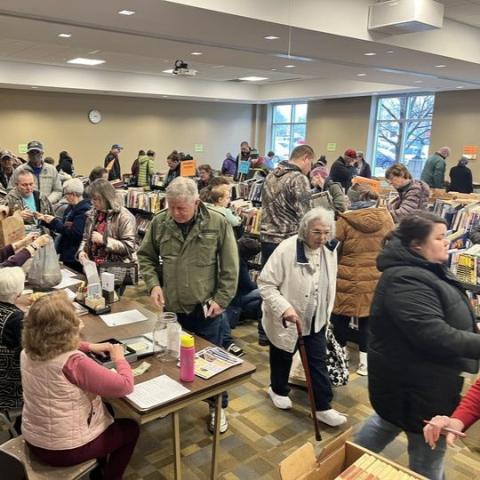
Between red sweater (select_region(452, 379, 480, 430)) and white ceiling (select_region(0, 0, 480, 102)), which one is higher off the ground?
white ceiling (select_region(0, 0, 480, 102))

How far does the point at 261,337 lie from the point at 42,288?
76.0 inches

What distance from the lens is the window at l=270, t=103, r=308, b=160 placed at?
14622 millimetres

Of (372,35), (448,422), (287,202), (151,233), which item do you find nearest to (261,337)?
(287,202)

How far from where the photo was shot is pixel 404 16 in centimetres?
492

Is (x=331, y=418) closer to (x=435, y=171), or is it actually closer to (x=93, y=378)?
(x=93, y=378)

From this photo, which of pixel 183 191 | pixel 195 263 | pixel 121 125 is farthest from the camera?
pixel 121 125

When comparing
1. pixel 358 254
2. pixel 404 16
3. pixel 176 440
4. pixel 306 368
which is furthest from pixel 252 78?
pixel 176 440

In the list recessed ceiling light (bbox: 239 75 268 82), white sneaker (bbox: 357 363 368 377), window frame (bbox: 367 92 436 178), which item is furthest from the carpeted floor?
recessed ceiling light (bbox: 239 75 268 82)

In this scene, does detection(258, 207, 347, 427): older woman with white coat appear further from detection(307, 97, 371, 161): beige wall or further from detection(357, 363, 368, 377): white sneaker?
detection(307, 97, 371, 161): beige wall

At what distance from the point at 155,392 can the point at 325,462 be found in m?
0.81

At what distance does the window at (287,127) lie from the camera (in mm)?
14622

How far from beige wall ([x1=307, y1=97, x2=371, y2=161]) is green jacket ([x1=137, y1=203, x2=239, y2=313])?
10388 mm

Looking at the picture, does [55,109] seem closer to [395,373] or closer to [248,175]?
[248,175]

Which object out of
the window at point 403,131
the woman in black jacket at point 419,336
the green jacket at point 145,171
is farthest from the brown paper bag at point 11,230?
the window at point 403,131
